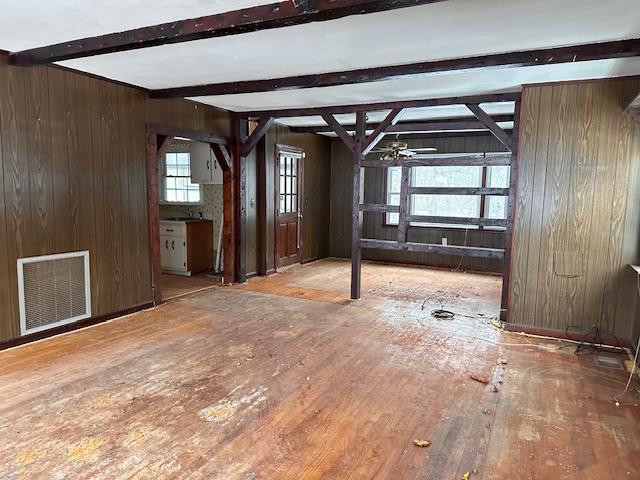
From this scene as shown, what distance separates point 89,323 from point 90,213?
1.09 metres

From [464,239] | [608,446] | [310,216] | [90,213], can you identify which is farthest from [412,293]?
[90,213]

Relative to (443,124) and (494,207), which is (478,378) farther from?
(494,207)

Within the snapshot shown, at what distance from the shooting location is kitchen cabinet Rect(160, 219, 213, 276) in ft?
22.2

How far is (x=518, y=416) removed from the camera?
8.86 ft

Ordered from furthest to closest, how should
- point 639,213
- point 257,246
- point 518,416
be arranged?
point 257,246
point 639,213
point 518,416

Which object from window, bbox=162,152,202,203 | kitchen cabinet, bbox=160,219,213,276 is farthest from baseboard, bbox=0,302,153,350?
window, bbox=162,152,202,203

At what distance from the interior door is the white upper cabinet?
38.3 inches

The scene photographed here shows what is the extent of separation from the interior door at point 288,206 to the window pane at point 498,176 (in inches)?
128

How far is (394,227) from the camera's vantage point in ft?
27.3

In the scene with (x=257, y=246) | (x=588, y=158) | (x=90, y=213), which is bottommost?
(x=257, y=246)

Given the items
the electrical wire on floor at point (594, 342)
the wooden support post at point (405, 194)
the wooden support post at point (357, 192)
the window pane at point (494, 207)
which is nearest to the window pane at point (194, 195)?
the wooden support post at point (357, 192)

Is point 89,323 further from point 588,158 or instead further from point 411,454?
point 588,158

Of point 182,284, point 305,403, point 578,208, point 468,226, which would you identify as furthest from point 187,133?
point 468,226

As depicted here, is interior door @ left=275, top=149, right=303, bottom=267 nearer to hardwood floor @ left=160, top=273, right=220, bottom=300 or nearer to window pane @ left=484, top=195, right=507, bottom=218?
hardwood floor @ left=160, top=273, right=220, bottom=300
